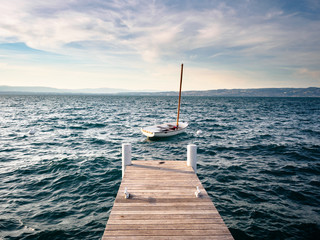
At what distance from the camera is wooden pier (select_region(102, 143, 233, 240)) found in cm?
473

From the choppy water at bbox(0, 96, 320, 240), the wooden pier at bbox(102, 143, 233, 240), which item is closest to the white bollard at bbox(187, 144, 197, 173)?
the wooden pier at bbox(102, 143, 233, 240)

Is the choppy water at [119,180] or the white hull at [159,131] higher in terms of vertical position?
the white hull at [159,131]

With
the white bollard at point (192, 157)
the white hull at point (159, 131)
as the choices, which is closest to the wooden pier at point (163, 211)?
the white bollard at point (192, 157)

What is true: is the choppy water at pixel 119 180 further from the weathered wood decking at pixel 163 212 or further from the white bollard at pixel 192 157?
the weathered wood decking at pixel 163 212

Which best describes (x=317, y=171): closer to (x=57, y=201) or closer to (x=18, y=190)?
(x=57, y=201)

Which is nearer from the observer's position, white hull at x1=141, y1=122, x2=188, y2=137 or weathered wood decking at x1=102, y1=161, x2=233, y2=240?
weathered wood decking at x1=102, y1=161, x2=233, y2=240

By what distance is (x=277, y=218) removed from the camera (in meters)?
8.42

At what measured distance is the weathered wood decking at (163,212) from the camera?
15.5ft

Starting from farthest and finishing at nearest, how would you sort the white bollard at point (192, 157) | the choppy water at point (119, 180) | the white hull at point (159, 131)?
the white hull at point (159, 131), the white bollard at point (192, 157), the choppy water at point (119, 180)

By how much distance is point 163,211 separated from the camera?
564cm

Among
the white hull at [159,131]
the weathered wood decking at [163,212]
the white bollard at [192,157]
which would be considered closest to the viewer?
the weathered wood decking at [163,212]

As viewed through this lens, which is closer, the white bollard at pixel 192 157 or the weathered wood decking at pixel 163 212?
the weathered wood decking at pixel 163 212

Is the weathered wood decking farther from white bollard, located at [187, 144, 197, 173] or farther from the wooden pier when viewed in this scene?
white bollard, located at [187, 144, 197, 173]

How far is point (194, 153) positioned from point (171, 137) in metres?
14.6
